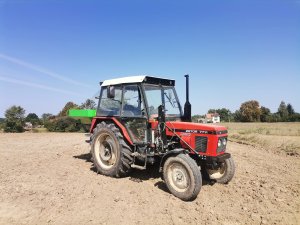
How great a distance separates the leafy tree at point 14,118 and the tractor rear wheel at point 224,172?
27.4 m

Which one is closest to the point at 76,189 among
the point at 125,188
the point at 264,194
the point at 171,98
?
the point at 125,188

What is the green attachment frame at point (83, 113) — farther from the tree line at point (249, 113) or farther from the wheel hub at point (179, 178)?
the tree line at point (249, 113)

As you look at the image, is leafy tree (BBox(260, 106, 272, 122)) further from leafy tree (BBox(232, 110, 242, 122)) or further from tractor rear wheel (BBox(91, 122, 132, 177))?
tractor rear wheel (BBox(91, 122, 132, 177))

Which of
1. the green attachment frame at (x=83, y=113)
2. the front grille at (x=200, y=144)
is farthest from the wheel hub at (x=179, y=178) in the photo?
the green attachment frame at (x=83, y=113)

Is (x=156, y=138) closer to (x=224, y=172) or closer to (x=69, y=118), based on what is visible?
(x=224, y=172)

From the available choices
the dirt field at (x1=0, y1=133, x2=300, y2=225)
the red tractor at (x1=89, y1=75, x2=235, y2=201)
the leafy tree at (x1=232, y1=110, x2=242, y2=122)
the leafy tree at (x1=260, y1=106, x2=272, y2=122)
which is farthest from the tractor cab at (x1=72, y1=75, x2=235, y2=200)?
the leafy tree at (x1=232, y1=110, x2=242, y2=122)

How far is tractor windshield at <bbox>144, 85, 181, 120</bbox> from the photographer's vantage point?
6.73 metres

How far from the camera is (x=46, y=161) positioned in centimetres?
873

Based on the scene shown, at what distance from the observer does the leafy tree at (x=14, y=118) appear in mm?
30355

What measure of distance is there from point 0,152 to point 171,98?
706cm

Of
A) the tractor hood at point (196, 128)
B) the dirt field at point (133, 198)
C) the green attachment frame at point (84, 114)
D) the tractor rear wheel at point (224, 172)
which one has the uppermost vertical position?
the green attachment frame at point (84, 114)

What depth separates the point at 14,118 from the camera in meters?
31.2

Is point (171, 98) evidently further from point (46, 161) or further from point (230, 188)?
point (46, 161)

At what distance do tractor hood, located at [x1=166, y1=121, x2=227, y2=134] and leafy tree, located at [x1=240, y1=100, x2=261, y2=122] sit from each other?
71.5 meters
